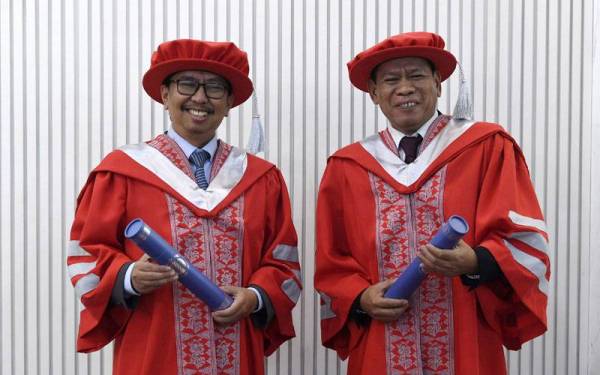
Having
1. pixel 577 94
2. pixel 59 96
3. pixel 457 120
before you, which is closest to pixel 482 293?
pixel 457 120

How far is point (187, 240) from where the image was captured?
2273 millimetres

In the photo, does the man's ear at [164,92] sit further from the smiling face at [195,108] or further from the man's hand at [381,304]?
the man's hand at [381,304]

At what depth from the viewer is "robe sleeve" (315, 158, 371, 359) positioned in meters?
2.38

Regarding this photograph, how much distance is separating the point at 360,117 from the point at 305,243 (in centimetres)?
64

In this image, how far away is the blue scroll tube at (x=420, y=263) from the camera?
1932 millimetres

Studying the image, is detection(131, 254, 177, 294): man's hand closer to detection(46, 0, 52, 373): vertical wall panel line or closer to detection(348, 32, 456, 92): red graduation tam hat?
detection(348, 32, 456, 92): red graduation tam hat

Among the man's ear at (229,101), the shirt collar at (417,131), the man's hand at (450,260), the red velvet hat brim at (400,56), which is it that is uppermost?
the red velvet hat brim at (400,56)

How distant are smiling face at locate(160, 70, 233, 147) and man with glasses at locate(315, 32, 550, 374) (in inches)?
19.3

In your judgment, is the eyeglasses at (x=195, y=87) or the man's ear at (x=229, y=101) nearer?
the eyeglasses at (x=195, y=87)

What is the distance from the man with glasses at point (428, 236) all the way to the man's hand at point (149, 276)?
60 centimetres

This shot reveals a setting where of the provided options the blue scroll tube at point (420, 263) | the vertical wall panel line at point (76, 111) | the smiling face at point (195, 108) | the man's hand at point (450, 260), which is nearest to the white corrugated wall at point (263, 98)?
the vertical wall panel line at point (76, 111)

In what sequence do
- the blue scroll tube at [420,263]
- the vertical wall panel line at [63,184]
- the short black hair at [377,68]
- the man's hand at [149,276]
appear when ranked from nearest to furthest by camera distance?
the blue scroll tube at [420,263] < the man's hand at [149,276] < the short black hair at [377,68] < the vertical wall panel line at [63,184]

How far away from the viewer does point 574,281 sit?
3195mm

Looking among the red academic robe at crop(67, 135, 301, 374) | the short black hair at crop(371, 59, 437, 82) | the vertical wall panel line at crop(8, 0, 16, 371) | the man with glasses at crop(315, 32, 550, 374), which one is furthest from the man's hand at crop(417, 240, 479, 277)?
the vertical wall panel line at crop(8, 0, 16, 371)
